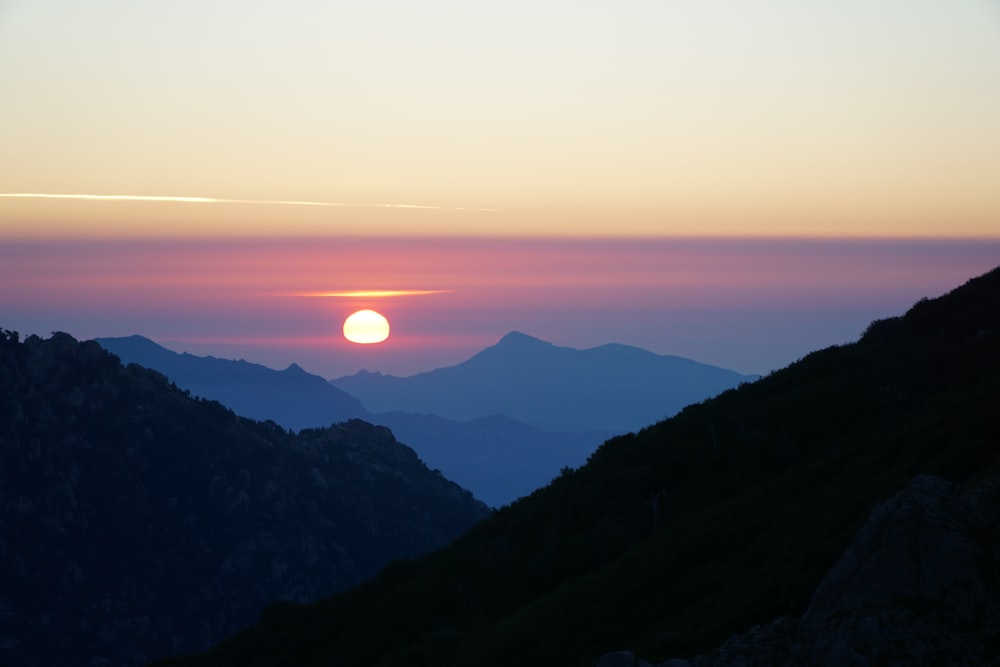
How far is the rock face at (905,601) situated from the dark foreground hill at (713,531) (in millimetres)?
73

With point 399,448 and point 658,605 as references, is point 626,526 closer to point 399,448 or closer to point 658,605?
point 658,605

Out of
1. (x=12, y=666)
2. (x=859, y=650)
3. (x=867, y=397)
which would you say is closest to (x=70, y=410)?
(x=12, y=666)

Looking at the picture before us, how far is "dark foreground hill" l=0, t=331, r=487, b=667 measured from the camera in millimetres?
126875

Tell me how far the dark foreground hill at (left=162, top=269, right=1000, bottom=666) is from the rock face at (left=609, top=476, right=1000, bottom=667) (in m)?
0.07

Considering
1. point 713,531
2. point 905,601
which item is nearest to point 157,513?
point 713,531

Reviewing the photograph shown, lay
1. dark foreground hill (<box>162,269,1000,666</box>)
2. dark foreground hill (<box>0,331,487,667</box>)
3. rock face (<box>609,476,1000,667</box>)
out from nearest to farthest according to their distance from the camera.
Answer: rock face (<box>609,476,1000,667</box>)
dark foreground hill (<box>162,269,1000,666</box>)
dark foreground hill (<box>0,331,487,667</box>)

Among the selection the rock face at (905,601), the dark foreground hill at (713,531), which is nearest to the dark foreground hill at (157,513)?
the dark foreground hill at (713,531)

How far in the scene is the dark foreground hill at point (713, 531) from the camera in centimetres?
2253

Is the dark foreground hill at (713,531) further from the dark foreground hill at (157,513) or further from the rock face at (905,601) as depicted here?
the dark foreground hill at (157,513)

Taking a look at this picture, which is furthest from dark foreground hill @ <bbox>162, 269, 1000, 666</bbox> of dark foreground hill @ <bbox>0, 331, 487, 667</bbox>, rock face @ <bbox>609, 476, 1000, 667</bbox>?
A: dark foreground hill @ <bbox>0, 331, 487, 667</bbox>

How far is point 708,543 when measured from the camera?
92.5ft

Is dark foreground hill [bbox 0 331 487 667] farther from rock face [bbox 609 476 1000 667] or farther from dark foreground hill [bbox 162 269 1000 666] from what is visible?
rock face [bbox 609 476 1000 667]

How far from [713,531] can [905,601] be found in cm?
1019

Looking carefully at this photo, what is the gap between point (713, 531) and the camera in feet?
94.2
